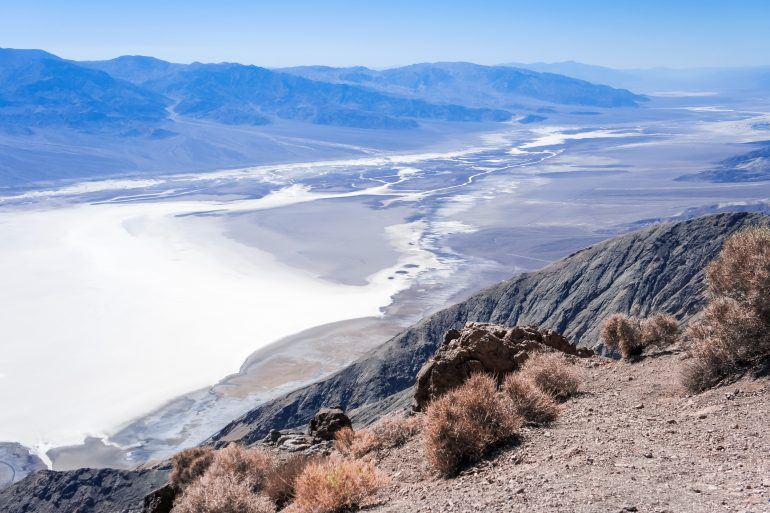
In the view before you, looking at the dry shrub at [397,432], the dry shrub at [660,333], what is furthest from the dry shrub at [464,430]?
the dry shrub at [660,333]

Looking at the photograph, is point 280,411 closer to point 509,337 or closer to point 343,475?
point 509,337

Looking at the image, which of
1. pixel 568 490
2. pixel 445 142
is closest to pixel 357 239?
pixel 568 490

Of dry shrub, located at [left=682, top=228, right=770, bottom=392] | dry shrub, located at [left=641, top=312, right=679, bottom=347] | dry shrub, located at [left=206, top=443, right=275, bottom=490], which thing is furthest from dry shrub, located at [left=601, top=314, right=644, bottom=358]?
dry shrub, located at [left=206, top=443, right=275, bottom=490]

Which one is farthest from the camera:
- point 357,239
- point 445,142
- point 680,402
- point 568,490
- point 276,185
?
point 445,142

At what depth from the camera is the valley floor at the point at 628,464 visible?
16.9 feet

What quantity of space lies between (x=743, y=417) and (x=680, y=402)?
1.10m

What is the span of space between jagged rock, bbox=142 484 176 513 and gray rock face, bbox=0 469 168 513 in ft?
47.4

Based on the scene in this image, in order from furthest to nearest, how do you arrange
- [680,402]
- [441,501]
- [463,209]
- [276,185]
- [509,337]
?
[276,185] → [463,209] → [509,337] → [680,402] → [441,501]

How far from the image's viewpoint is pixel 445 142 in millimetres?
197500

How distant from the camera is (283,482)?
8.49 metres

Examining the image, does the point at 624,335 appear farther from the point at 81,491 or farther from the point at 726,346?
the point at 81,491

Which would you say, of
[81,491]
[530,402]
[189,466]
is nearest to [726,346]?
[530,402]

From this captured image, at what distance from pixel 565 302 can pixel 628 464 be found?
31958 millimetres

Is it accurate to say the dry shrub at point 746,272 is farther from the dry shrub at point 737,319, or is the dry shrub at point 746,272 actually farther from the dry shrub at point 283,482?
the dry shrub at point 283,482
